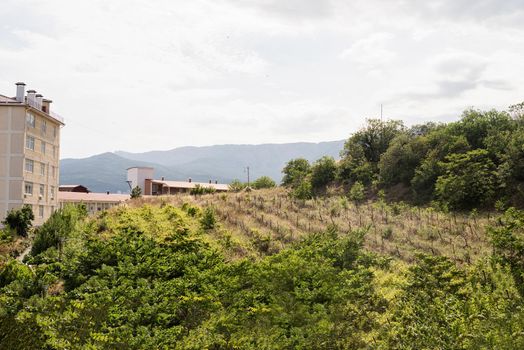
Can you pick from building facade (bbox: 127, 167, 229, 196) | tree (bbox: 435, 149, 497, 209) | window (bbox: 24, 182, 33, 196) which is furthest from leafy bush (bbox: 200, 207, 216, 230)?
building facade (bbox: 127, 167, 229, 196)

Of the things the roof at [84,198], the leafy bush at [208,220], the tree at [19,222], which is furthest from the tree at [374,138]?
the roof at [84,198]

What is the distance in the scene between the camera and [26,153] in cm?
5150

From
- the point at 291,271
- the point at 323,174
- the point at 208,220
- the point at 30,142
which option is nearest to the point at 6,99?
the point at 30,142

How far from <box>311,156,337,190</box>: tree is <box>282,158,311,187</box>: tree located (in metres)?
1.45

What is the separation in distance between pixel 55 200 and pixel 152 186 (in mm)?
40309

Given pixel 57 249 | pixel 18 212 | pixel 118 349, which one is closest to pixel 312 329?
pixel 118 349

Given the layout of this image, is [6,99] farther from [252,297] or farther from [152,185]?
[152,185]

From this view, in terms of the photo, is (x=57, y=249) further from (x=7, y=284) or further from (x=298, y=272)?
(x=298, y=272)

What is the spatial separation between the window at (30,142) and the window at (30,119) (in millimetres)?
1465

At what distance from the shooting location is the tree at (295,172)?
166ft

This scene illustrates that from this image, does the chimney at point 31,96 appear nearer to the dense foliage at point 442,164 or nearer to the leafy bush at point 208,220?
the dense foliage at point 442,164

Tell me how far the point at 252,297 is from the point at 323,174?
3319 centimetres

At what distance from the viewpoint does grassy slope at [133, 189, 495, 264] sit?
25.4 meters

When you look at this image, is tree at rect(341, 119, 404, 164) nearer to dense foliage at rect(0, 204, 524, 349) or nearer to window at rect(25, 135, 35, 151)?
dense foliage at rect(0, 204, 524, 349)
